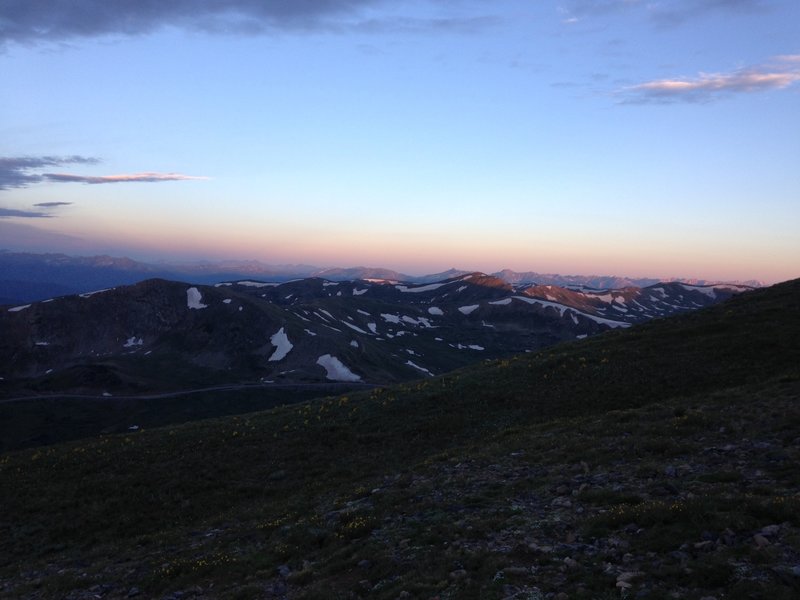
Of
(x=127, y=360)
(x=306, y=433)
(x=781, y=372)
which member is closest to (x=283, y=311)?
(x=127, y=360)

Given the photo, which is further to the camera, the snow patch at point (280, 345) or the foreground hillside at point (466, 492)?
the snow patch at point (280, 345)

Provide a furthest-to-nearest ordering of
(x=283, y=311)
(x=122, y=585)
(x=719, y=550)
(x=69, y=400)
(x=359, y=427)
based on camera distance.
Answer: (x=283, y=311) < (x=69, y=400) < (x=359, y=427) < (x=122, y=585) < (x=719, y=550)

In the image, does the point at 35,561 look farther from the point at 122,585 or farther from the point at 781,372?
the point at 781,372

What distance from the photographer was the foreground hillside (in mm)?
11664

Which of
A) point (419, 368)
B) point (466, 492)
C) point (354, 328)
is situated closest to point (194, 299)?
point (354, 328)

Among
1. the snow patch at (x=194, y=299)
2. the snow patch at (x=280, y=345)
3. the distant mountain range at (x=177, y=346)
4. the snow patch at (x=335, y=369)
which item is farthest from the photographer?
the snow patch at (x=194, y=299)

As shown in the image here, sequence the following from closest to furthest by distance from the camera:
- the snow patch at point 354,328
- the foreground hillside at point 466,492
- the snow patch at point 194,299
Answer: the foreground hillside at point 466,492
the snow patch at point 194,299
the snow patch at point 354,328

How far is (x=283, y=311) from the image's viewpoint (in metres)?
175

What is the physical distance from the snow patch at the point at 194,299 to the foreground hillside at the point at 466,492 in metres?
142

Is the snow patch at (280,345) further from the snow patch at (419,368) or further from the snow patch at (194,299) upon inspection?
the snow patch at (419,368)

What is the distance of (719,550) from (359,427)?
2383 centimetres

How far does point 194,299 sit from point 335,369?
67.3 m

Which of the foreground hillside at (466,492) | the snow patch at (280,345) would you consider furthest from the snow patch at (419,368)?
the foreground hillside at (466,492)

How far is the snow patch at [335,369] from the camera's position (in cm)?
13088
